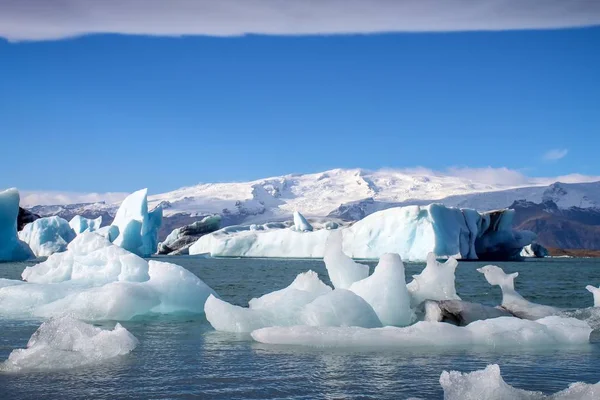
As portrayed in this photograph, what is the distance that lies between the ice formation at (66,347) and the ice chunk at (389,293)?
3.70m

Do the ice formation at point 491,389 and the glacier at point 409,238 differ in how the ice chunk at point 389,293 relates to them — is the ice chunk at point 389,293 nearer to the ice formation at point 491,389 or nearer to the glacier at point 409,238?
the ice formation at point 491,389

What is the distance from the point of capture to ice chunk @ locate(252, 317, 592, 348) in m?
8.23

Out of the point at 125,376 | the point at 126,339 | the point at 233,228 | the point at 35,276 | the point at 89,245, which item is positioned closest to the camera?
the point at 125,376

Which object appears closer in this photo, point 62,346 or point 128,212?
point 62,346

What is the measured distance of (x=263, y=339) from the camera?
857cm

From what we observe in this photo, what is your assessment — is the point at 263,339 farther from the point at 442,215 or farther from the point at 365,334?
the point at 442,215

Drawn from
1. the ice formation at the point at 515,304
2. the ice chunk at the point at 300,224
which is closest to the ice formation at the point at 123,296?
the ice formation at the point at 515,304

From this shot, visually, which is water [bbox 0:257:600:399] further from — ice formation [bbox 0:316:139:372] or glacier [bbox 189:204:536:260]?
glacier [bbox 189:204:536:260]

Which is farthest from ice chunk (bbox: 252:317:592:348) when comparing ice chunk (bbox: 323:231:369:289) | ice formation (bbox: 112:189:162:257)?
ice formation (bbox: 112:189:162:257)

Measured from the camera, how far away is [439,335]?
8.48 m

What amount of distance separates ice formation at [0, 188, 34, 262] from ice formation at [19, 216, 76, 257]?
650 cm

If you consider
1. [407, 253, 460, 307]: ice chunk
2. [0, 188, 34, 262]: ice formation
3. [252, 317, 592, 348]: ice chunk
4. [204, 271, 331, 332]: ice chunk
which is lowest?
[252, 317, 592, 348]: ice chunk

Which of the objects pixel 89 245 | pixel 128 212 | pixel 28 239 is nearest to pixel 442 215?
pixel 128 212

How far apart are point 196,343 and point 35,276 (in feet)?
31.5
